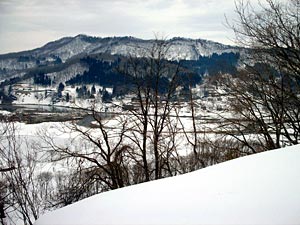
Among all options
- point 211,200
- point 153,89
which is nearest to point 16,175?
point 153,89

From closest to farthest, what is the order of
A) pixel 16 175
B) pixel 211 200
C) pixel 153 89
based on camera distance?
pixel 211 200 → pixel 16 175 → pixel 153 89

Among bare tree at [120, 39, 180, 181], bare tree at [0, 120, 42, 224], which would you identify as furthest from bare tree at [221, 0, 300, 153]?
bare tree at [0, 120, 42, 224]

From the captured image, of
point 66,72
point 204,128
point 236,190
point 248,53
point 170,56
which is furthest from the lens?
point 66,72

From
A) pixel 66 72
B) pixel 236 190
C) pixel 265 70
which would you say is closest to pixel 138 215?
pixel 236 190

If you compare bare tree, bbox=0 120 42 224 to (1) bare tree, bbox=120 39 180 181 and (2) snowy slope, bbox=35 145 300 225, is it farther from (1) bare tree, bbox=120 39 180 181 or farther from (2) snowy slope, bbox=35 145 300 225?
(2) snowy slope, bbox=35 145 300 225

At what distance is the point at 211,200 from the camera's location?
3047 millimetres

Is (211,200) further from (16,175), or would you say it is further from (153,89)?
(16,175)

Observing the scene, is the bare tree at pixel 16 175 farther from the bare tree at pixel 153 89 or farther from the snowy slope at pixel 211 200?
the snowy slope at pixel 211 200

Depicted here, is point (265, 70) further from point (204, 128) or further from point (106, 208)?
point (106, 208)

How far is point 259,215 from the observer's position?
8.58 ft

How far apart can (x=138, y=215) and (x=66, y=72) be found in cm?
13100

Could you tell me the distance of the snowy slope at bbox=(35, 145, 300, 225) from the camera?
2693mm

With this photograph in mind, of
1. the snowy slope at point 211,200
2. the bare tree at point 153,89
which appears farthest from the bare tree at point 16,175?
the snowy slope at point 211,200

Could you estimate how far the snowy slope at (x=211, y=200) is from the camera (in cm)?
269
